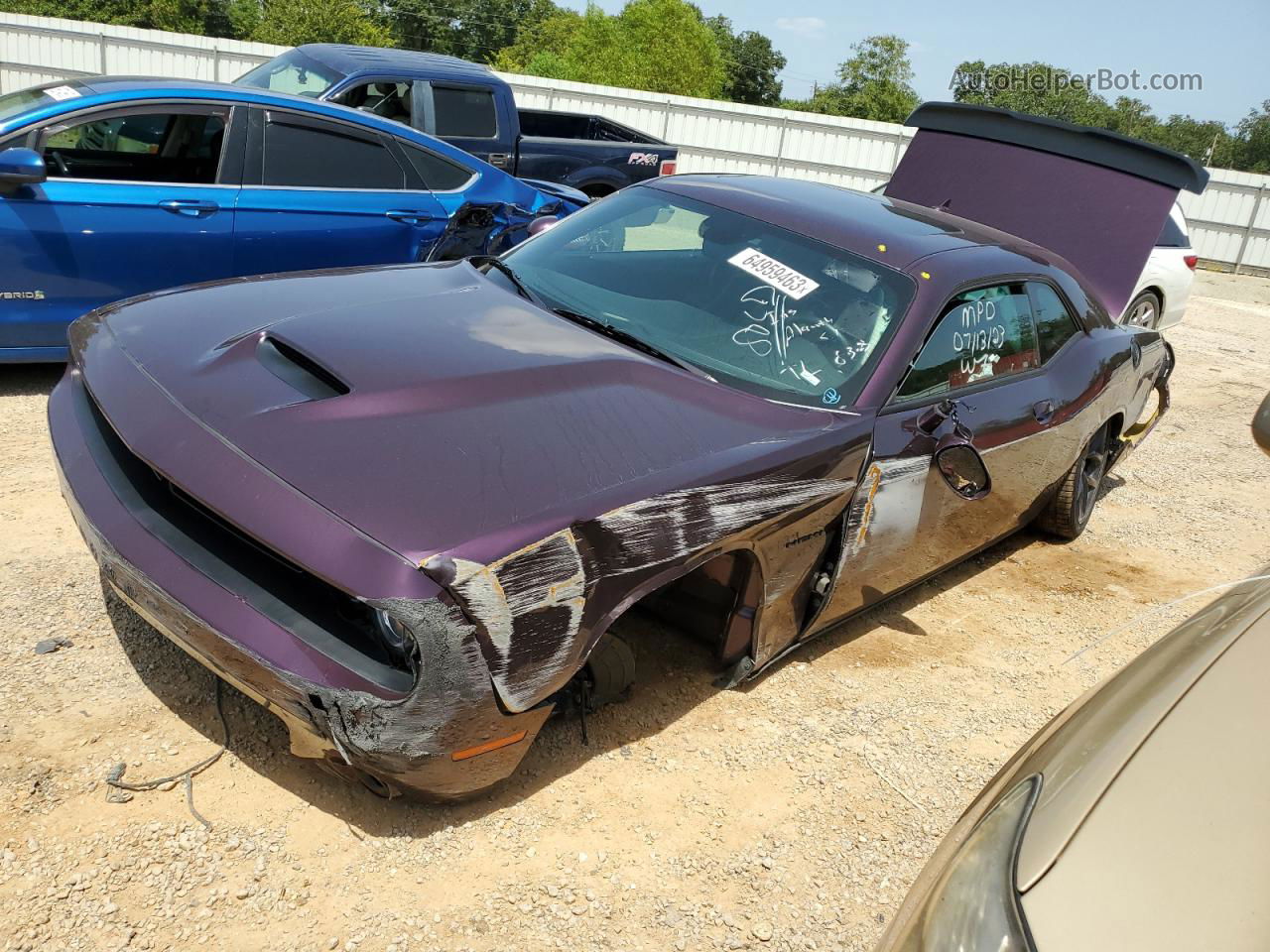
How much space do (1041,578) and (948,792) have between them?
205 cm

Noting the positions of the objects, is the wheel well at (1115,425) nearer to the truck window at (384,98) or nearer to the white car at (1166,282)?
the white car at (1166,282)

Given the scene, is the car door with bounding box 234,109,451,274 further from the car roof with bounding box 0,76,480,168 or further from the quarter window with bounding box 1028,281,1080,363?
the quarter window with bounding box 1028,281,1080,363

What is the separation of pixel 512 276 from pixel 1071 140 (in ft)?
10.5

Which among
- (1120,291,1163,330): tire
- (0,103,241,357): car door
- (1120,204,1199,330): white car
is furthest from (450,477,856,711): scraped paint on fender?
(1120,291,1163,330): tire

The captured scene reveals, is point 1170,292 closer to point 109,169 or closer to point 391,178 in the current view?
point 391,178

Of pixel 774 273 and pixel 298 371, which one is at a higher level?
pixel 774 273

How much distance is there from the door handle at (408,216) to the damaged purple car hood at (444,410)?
8.18ft

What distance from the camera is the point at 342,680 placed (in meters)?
2.26


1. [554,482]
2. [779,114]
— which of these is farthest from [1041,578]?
[779,114]

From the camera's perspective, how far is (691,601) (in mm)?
3279

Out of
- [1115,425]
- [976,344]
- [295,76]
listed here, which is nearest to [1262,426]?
[976,344]

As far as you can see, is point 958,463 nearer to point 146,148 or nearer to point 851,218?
point 851,218

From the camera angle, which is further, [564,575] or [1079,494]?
[1079,494]

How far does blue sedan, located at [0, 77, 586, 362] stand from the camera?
4.86 meters
